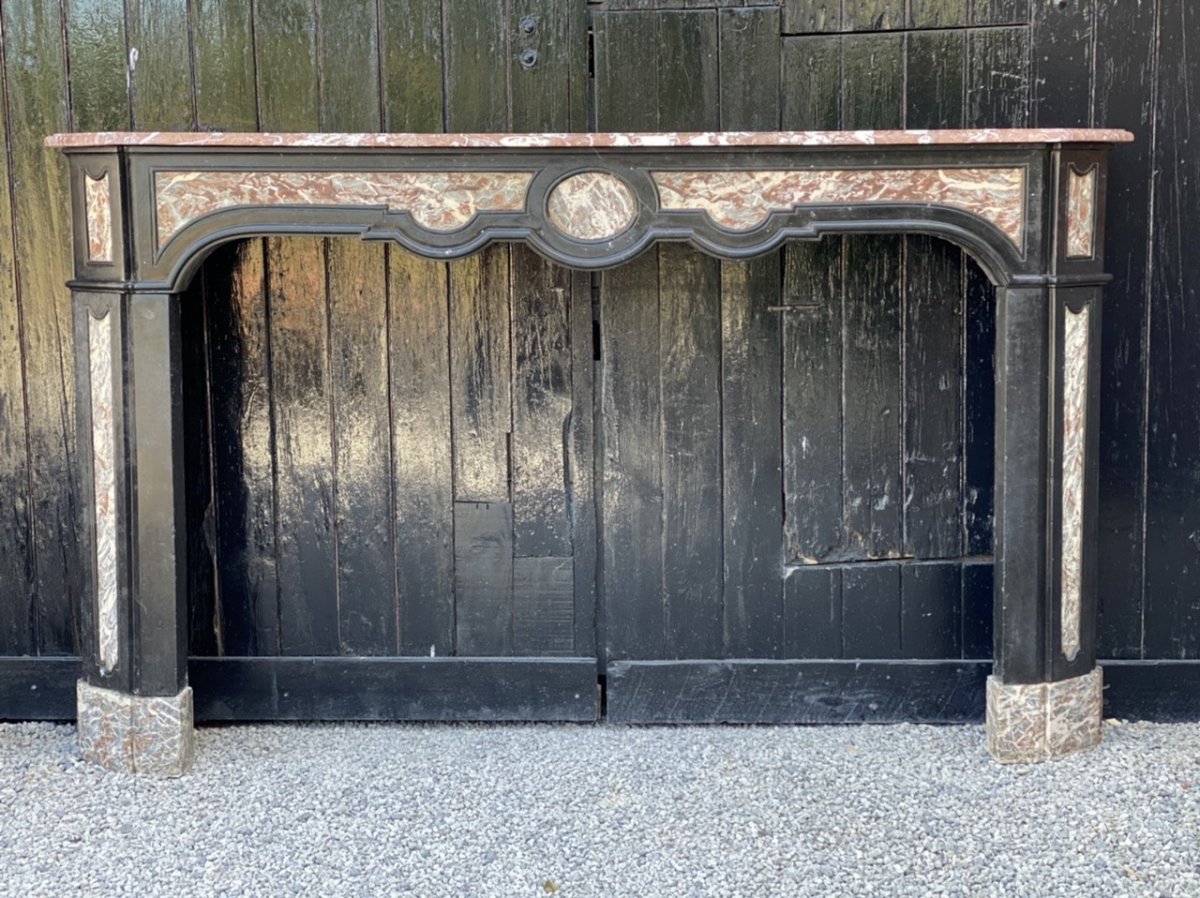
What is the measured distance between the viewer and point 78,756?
10.8 feet

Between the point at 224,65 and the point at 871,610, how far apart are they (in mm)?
2134

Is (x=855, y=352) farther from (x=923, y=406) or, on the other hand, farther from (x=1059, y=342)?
(x=1059, y=342)

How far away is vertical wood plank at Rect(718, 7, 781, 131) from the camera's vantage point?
3344 mm

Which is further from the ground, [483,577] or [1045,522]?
[1045,522]

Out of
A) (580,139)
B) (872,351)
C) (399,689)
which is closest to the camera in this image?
(580,139)

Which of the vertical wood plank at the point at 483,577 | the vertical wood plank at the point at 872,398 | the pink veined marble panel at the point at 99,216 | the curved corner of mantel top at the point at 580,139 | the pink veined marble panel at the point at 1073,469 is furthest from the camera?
the vertical wood plank at the point at 483,577

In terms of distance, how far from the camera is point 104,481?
3090mm

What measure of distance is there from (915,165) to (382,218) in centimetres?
115

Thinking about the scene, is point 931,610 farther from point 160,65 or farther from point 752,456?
point 160,65

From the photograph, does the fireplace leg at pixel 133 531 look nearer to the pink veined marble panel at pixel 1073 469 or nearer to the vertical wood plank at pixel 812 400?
the vertical wood plank at pixel 812 400

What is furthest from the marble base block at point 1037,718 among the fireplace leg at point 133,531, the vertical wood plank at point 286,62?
the vertical wood plank at point 286,62

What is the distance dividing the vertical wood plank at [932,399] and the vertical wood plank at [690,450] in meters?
0.49

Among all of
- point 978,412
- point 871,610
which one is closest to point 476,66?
point 978,412

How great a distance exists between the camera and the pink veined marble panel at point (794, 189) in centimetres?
294
